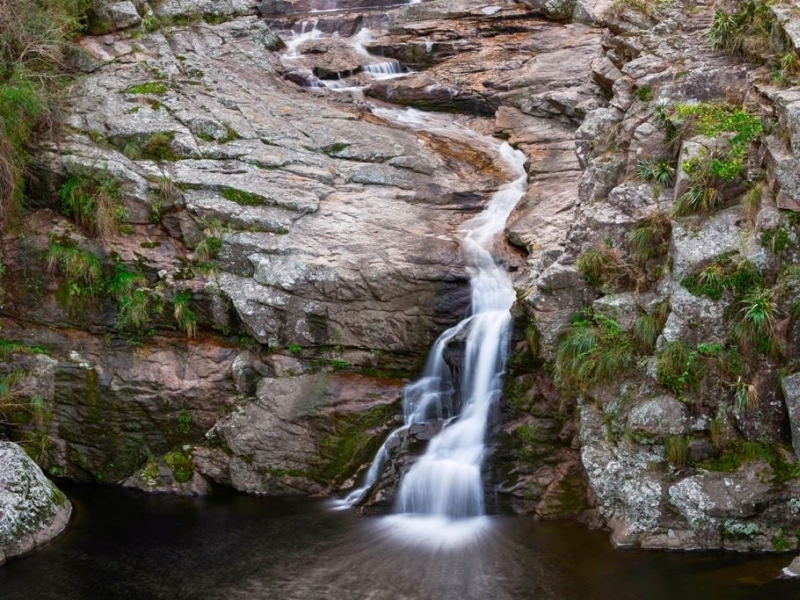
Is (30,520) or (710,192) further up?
(710,192)

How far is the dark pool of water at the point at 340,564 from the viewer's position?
8.70 metres

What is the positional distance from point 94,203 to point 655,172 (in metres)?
8.44

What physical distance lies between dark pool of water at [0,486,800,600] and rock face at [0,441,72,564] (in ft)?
0.69

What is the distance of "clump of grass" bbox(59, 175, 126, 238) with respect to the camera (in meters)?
12.9

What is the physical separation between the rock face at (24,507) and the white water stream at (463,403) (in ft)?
12.6

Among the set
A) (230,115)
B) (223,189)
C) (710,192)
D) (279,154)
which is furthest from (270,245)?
(710,192)

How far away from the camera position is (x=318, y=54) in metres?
18.6

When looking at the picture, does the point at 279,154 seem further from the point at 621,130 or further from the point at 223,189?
the point at 621,130

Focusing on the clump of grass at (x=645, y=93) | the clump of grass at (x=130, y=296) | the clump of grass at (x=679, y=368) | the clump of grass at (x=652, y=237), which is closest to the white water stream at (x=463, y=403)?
the clump of grass at (x=652, y=237)

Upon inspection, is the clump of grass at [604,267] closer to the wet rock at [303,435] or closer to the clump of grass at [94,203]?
the wet rock at [303,435]

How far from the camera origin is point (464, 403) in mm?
11484

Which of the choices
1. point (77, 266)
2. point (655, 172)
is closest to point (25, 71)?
point (77, 266)

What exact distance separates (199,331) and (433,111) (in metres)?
7.26

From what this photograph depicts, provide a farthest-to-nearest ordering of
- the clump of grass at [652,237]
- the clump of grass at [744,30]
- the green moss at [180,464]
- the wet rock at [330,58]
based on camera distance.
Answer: the wet rock at [330,58]
the green moss at [180,464]
the clump of grass at [744,30]
the clump of grass at [652,237]
